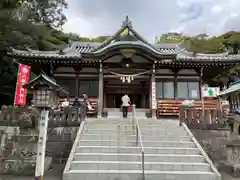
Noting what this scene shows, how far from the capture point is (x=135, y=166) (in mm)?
7773

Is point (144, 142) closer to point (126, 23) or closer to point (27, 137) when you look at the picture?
point (27, 137)

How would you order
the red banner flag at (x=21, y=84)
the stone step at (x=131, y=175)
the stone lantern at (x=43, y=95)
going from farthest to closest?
the red banner flag at (x=21, y=84), the stone step at (x=131, y=175), the stone lantern at (x=43, y=95)

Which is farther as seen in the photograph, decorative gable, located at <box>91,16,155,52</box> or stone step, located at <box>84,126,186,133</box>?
decorative gable, located at <box>91,16,155,52</box>

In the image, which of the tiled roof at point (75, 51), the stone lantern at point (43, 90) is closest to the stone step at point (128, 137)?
the stone lantern at point (43, 90)

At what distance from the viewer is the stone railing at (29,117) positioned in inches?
391

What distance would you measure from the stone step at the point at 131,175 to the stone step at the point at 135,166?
0.31 m

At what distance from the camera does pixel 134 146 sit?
900 cm

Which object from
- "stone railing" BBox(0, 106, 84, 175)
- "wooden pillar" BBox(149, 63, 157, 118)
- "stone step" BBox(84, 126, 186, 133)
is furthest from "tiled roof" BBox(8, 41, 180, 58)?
"stone step" BBox(84, 126, 186, 133)

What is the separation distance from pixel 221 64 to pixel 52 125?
403 inches

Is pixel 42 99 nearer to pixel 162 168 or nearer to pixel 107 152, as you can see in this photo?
pixel 107 152

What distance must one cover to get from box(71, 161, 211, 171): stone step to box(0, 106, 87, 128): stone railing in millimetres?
2991

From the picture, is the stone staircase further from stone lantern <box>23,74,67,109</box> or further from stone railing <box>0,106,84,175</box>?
stone lantern <box>23,74,67,109</box>

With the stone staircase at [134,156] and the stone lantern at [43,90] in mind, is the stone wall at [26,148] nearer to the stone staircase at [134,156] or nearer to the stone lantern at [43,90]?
the stone staircase at [134,156]

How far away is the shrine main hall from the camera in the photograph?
13852 millimetres
